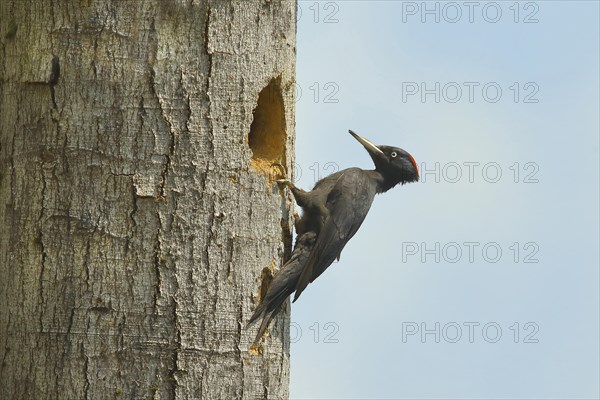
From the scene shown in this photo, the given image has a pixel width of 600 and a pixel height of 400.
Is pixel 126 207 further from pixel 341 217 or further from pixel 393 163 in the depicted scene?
pixel 393 163

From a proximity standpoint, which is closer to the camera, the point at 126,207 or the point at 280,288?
the point at 126,207

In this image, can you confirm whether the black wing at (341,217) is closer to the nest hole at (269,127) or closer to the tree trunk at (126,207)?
the nest hole at (269,127)

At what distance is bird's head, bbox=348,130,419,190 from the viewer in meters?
6.48

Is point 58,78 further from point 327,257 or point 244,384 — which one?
point 327,257

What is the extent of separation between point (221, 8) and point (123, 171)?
32.7 inches

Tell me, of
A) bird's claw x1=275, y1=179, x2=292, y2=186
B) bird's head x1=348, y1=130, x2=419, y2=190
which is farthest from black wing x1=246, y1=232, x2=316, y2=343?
bird's head x1=348, y1=130, x2=419, y2=190

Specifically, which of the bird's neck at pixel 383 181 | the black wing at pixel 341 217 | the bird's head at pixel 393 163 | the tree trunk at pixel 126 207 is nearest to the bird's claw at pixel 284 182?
the tree trunk at pixel 126 207

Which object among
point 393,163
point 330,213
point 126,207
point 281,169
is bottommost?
point 126,207

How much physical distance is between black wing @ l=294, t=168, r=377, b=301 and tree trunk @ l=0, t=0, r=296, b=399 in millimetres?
849

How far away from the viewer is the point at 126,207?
12.0ft

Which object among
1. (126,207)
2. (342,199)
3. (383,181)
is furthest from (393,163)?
(126,207)

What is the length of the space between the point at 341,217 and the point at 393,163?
1.25 meters

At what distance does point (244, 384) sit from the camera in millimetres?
3781

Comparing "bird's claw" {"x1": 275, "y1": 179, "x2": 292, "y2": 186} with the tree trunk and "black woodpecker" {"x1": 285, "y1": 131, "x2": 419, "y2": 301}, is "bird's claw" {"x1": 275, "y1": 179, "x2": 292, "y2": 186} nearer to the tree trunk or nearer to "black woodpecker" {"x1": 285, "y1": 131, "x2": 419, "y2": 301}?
"black woodpecker" {"x1": 285, "y1": 131, "x2": 419, "y2": 301}
